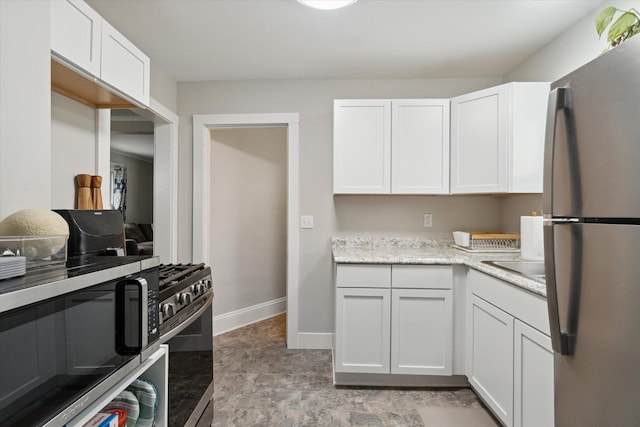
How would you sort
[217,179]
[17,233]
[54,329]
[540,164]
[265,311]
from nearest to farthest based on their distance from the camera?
[54,329] → [17,233] → [540,164] → [217,179] → [265,311]

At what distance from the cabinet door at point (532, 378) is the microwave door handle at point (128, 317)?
152cm

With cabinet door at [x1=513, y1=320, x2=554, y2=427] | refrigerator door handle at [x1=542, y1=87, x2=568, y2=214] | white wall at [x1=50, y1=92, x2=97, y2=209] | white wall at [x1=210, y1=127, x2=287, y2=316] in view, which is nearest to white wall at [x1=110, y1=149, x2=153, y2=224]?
white wall at [x1=210, y1=127, x2=287, y2=316]

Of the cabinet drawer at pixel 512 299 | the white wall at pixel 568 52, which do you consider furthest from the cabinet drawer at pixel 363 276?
the white wall at pixel 568 52

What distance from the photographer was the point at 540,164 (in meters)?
2.13

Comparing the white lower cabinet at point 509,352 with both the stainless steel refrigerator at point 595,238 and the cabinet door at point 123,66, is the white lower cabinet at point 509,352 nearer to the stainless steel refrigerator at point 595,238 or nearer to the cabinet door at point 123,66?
the stainless steel refrigerator at point 595,238

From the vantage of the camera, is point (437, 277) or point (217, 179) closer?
point (437, 277)

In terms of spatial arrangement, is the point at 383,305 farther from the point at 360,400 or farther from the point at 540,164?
the point at 540,164

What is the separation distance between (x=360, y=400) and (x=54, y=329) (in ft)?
6.08

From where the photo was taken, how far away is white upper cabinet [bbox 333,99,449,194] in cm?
246

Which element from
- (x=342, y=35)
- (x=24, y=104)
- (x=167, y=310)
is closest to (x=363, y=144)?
(x=342, y=35)

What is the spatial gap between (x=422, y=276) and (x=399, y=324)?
0.36 metres

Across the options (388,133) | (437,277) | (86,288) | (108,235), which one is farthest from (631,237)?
(388,133)

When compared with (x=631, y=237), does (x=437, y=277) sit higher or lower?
lower

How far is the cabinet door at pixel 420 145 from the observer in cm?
245
